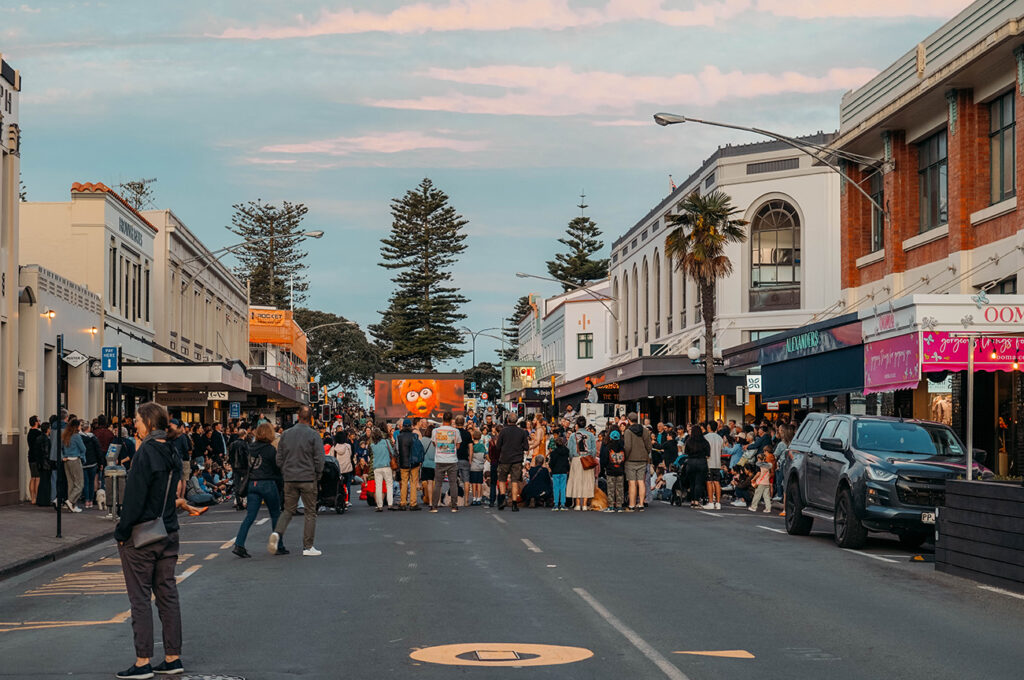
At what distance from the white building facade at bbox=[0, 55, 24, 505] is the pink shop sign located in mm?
17900

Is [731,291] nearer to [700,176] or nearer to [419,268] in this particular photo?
[700,176]

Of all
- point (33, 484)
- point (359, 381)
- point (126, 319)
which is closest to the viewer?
point (33, 484)

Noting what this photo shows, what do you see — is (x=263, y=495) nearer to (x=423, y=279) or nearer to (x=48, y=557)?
(x=48, y=557)

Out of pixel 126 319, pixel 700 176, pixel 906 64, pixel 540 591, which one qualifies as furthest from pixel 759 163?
pixel 540 591

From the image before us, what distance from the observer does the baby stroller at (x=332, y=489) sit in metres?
24.0

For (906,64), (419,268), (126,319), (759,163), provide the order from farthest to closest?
(419,268) → (759,163) → (126,319) → (906,64)

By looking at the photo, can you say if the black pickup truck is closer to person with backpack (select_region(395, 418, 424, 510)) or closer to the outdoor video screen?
person with backpack (select_region(395, 418, 424, 510))

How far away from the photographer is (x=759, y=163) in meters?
52.8

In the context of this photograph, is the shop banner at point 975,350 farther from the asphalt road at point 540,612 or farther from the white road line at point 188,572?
the white road line at point 188,572

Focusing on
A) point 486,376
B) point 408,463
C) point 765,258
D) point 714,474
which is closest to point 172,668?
point 408,463

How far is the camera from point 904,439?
1873cm

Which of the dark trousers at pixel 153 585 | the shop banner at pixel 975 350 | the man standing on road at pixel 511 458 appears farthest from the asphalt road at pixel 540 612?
the man standing on road at pixel 511 458

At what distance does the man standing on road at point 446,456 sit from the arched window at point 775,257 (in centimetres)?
2895

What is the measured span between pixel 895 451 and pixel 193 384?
27314 millimetres
